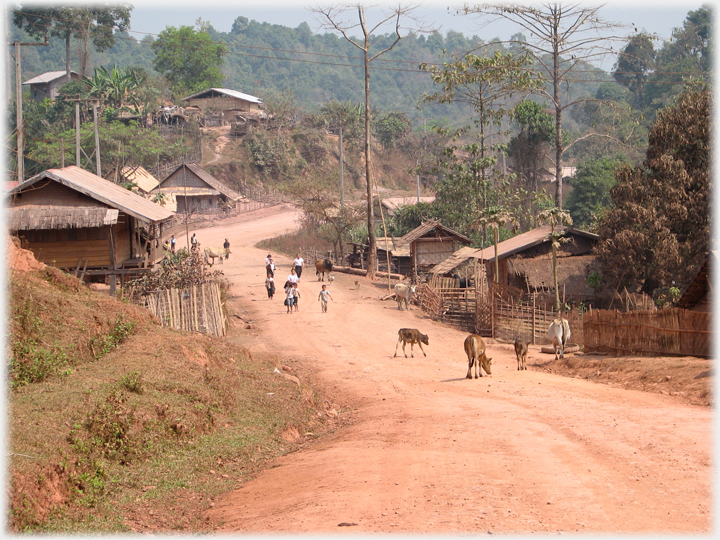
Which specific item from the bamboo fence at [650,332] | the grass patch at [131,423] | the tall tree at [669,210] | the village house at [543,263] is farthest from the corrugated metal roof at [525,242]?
the grass patch at [131,423]

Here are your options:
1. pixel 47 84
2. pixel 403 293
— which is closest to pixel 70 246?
pixel 403 293

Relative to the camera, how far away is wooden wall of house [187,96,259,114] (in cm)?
8494

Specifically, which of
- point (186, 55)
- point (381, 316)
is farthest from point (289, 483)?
point (186, 55)

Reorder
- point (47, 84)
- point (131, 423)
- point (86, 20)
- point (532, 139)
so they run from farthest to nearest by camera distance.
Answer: point (47, 84), point (86, 20), point (532, 139), point (131, 423)

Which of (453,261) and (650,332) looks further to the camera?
(453,261)

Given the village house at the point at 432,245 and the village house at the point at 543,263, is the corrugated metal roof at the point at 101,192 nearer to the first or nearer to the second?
the village house at the point at 543,263

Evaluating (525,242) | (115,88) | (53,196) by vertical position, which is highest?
(115,88)

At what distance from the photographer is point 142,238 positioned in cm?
2742

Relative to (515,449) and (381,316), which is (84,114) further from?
(515,449)

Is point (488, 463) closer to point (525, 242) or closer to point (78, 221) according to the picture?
point (78, 221)

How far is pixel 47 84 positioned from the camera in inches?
3440

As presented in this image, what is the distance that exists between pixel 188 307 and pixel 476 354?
883cm

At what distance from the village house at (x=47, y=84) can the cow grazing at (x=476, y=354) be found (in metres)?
81.3

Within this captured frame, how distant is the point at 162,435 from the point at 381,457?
10.2 ft
